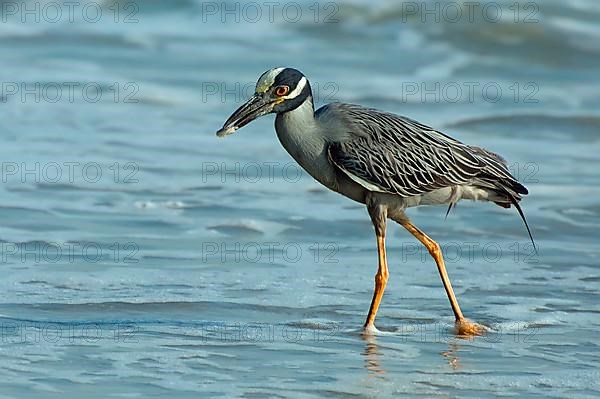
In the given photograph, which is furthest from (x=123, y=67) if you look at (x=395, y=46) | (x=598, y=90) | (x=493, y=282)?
(x=493, y=282)

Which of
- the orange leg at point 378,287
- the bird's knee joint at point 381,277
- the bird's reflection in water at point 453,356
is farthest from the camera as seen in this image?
the bird's knee joint at point 381,277

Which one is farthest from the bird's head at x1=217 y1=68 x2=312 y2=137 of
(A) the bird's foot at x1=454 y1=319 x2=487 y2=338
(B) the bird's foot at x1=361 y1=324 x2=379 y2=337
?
(A) the bird's foot at x1=454 y1=319 x2=487 y2=338

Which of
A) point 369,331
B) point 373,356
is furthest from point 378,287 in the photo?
point 373,356

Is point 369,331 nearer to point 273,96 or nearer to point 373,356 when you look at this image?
point 373,356

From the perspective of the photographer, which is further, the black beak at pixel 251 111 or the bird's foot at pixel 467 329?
the black beak at pixel 251 111

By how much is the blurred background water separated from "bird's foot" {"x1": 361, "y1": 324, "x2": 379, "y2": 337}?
0.22 feet

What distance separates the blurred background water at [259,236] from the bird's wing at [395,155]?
805mm

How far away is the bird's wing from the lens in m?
8.15

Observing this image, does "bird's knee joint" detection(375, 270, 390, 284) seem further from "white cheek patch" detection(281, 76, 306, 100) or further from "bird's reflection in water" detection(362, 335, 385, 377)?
"white cheek patch" detection(281, 76, 306, 100)

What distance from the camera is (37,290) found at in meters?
8.49

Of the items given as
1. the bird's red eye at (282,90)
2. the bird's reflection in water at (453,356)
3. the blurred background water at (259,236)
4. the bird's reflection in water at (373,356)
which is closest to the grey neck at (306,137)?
the bird's red eye at (282,90)

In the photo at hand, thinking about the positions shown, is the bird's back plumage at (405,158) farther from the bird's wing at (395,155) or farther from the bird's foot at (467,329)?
the bird's foot at (467,329)

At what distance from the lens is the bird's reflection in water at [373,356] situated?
23.2 ft

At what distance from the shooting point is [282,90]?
806cm
